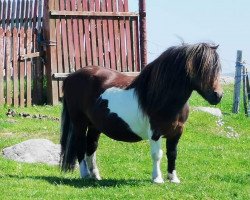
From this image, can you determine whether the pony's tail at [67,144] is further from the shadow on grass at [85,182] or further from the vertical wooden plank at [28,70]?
the vertical wooden plank at [28,70]

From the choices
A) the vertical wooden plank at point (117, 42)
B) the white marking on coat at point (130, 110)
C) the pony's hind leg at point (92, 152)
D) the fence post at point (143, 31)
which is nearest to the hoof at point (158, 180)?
the white marking on coat at point (130, 110)

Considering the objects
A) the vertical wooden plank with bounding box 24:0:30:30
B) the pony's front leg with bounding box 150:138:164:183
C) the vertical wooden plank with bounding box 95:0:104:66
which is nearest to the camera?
the pony's front leg with bounding box 150:138:164:183

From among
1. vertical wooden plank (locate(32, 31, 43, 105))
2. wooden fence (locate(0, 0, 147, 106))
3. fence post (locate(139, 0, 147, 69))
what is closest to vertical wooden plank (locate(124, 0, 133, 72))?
wooden fence (locate(0, 0, 147, 106))

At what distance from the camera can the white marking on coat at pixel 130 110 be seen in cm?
931

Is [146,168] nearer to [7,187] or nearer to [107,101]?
[107,101]

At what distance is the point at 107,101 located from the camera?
9.72 metres

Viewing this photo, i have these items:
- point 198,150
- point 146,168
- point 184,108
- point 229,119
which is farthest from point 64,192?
point 229,119

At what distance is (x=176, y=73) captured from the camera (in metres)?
8.95

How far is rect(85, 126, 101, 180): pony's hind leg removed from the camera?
405 inches

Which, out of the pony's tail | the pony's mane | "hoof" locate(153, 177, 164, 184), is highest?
the pony's mane

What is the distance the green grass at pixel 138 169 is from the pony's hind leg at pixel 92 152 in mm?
314

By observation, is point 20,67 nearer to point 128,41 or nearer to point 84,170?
point 128,41

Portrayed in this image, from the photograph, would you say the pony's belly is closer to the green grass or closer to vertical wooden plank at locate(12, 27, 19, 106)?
the green grass

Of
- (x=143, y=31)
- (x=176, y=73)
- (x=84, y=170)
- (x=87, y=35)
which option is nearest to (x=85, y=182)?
(x=84, y=170)
